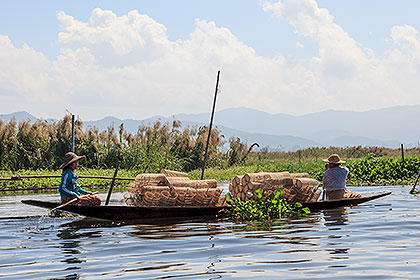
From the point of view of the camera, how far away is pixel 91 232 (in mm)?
9758

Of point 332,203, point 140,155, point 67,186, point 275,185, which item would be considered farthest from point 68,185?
point 140,155

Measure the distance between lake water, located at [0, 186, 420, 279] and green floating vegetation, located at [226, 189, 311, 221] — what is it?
13.9 inches

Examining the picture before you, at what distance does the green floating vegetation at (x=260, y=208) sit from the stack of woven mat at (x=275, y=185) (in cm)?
18

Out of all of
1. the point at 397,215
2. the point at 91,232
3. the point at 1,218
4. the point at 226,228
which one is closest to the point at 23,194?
the point at 1,218

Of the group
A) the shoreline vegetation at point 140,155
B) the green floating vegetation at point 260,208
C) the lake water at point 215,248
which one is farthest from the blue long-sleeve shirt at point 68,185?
the shoreline vegetation at point 140,155

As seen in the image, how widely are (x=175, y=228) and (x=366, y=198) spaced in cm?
488

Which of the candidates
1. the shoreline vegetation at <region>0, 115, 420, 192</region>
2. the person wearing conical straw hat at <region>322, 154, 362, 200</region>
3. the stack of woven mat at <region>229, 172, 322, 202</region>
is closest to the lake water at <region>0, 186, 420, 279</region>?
the stack of woven mat at <region>229, 172, 322, 202</region>

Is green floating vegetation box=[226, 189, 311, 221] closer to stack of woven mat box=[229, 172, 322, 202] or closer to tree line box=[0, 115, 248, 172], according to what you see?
stack of woven mat box=[229, 172, 322, 202]

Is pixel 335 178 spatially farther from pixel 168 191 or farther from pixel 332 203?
pixel 168 191

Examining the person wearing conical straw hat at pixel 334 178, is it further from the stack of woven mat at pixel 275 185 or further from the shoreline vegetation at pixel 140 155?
the shoreline vegetation at pixel 140 155

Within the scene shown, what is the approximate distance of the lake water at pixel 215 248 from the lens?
250 inches

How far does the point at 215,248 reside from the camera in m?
7.88

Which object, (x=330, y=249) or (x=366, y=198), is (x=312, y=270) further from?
(x=366, y=198)

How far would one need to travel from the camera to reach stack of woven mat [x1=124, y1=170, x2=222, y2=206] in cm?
1070
